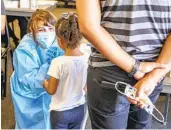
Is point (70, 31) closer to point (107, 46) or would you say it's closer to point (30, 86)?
point (30, 86)

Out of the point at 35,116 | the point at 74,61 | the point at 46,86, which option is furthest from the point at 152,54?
the point at 35,116

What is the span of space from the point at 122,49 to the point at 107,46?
0.17 feet

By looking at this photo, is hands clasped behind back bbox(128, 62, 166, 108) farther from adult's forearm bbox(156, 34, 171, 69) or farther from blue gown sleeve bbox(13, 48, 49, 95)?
blue gown sleeve bbox(13, 48, 49, 95)

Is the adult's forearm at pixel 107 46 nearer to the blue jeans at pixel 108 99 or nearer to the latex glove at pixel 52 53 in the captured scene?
the blue jeans at pixel 108 99

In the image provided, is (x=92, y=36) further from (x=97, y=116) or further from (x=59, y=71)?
(x=59, y=71)

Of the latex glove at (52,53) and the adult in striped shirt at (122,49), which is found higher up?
the adult in striped shirt at (122,49)

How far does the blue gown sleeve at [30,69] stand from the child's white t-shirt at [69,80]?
238mm

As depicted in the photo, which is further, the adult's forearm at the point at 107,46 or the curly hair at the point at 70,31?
the curly hair at the point at 70,31

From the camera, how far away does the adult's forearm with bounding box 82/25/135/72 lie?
34.9 inches

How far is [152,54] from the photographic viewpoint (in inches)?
38.0

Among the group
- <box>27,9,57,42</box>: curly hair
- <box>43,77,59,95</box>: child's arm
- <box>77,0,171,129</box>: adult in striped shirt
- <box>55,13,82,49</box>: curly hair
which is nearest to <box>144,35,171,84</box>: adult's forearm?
<box>77,0,171,129</box>: adult in striped shirt

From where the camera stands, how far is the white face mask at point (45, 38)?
1.99 meters

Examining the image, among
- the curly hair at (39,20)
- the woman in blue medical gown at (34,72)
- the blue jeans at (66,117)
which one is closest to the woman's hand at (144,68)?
the blue jeans at (66,117)

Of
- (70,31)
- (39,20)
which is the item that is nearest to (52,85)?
(70,31)
